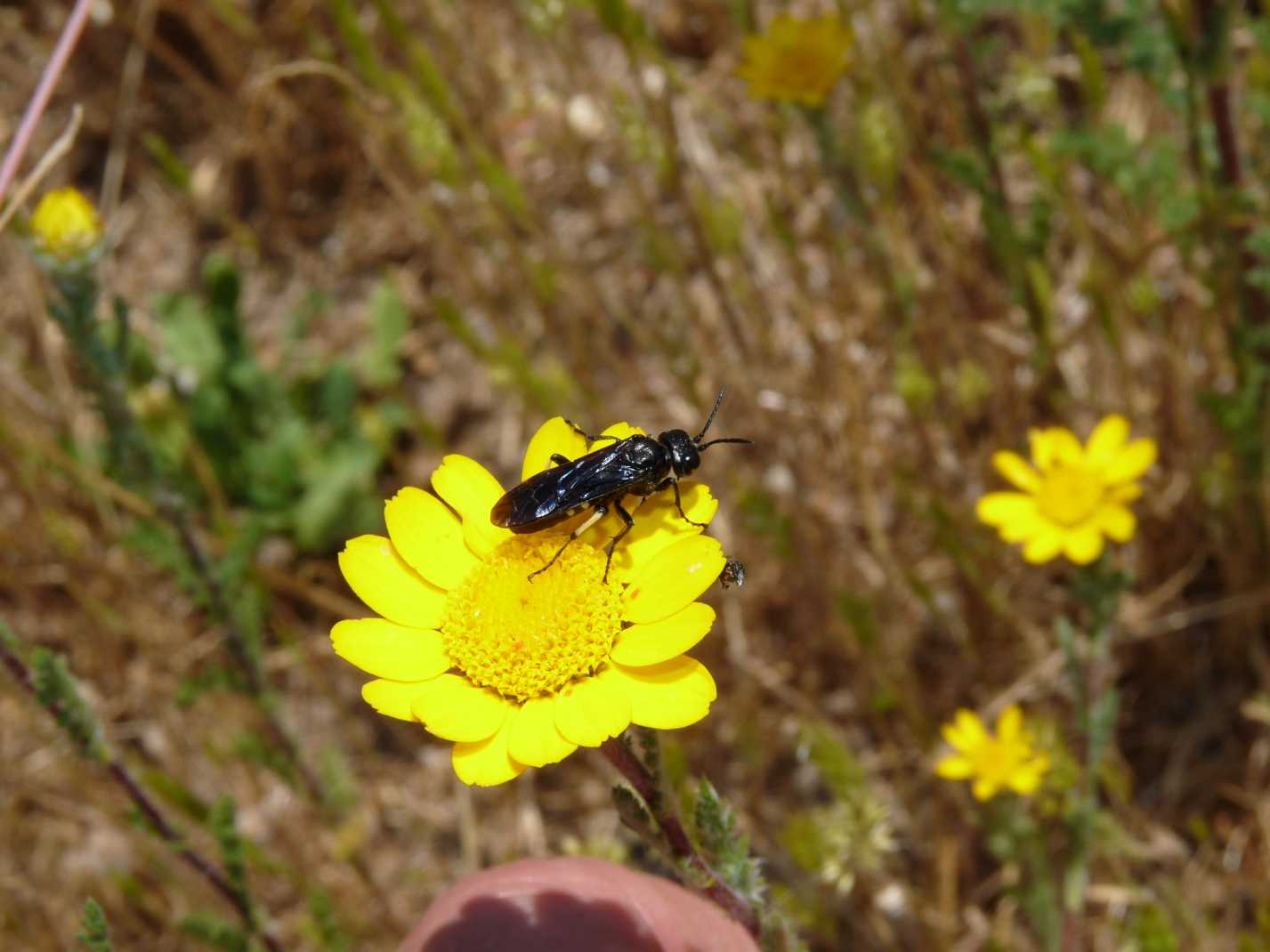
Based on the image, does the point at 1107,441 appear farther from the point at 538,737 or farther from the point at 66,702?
the point at 66,702

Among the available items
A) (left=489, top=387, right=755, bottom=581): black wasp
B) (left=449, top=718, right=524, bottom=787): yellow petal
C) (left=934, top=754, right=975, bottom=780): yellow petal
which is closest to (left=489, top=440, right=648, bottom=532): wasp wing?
(left=489, top=387, right=755, bottom=581): black wasp

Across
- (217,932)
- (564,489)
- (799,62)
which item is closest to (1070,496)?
(799,62)

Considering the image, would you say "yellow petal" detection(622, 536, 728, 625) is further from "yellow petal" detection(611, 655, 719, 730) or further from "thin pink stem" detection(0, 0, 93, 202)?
"thin pink stem" detection(0, 0, 93, 202)

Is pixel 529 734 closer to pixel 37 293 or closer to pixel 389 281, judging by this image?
pixel 389 281

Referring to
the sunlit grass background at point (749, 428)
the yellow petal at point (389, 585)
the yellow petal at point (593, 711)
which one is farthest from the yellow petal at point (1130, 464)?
the yellow petal at point (389, 585)

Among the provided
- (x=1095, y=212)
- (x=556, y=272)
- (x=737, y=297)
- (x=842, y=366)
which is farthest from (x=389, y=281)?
(x=1095, y=212)

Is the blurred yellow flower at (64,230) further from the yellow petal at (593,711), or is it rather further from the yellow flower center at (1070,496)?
the yellow flower center at (1070,496)
